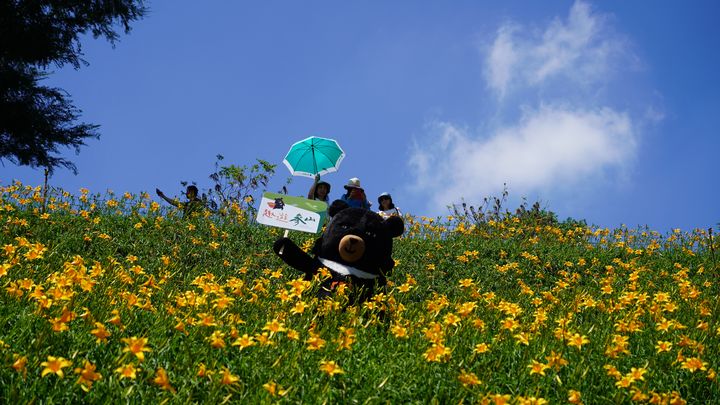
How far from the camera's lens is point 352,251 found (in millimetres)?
5211

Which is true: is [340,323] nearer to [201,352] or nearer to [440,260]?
[201,352]

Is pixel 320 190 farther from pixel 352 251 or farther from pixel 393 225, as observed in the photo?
pixel 352 251

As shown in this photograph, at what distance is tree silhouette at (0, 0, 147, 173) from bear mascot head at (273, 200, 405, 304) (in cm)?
1686

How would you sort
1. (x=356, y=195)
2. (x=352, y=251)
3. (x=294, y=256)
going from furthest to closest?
(x=356, y=195)
(x=294, y=256)
(x=352, y=251)

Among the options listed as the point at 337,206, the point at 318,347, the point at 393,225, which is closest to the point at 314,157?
the point at 337,206

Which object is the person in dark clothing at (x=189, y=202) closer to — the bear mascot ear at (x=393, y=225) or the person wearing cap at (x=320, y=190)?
the person wearing cap at (x=320, y=190)

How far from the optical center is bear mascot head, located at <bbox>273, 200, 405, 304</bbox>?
5.23 metres

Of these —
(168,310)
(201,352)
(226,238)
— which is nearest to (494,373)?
(201,352)

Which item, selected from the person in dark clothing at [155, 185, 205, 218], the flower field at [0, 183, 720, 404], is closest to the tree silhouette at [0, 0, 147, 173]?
the person in dark clothing at [155, 185, 205, 218]

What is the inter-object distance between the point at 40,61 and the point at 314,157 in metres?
12.7

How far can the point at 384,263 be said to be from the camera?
18.1ft

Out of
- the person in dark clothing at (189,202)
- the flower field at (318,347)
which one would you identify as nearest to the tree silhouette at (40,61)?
the person in dark clothing at (189,202)

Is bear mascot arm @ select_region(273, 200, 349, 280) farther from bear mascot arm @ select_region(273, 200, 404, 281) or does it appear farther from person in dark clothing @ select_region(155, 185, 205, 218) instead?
person in dark clothing @ select_region(155, 185, 205, 218)

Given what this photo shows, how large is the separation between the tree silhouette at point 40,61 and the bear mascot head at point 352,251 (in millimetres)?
16856
